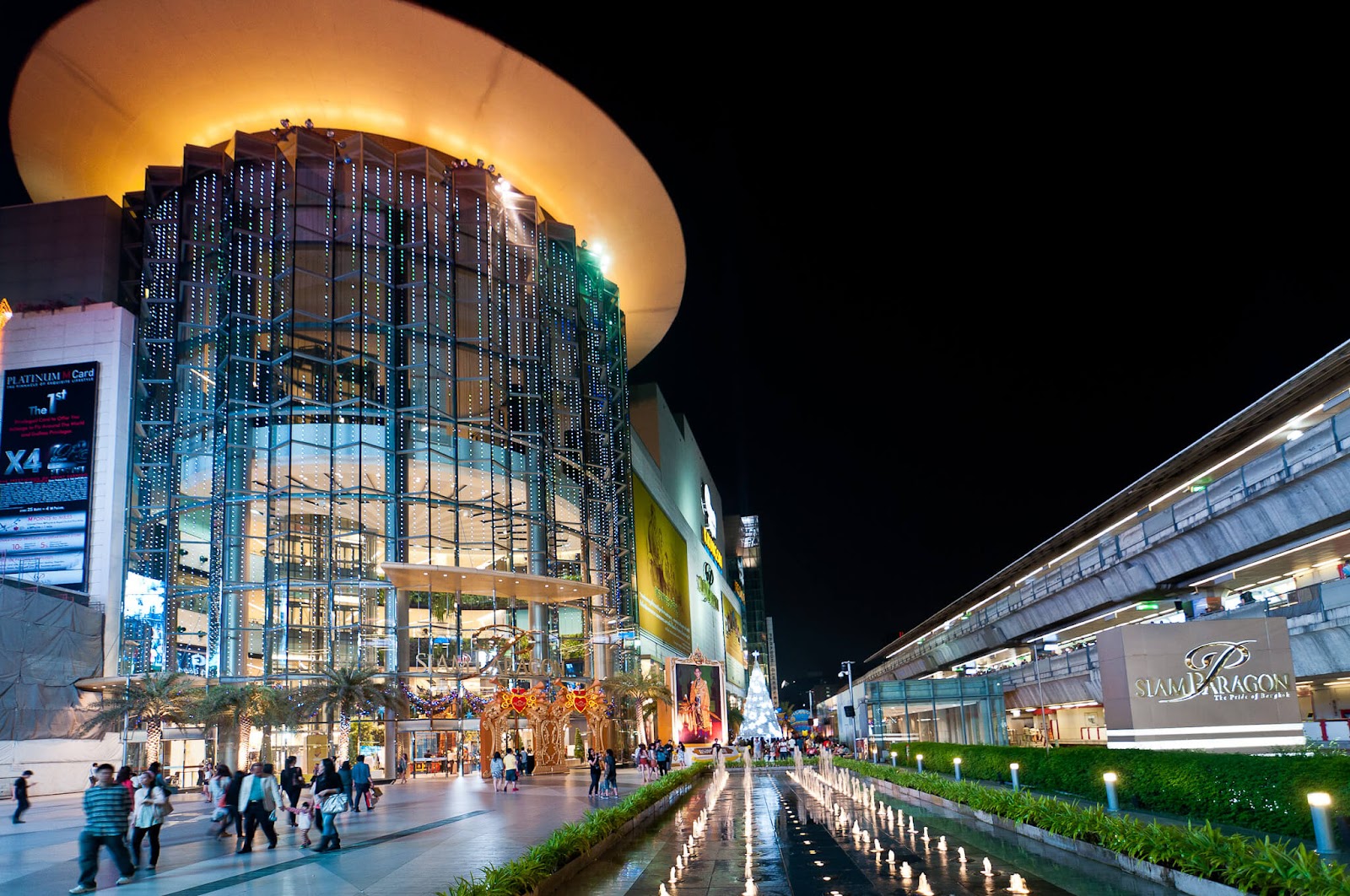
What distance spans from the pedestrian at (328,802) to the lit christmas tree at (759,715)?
48.1 meters

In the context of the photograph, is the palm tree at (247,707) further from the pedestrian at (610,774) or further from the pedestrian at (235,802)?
the pedestrian at (235,802)

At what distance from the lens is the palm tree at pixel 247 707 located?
37312mm

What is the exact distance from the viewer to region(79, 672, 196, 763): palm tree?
3828 centimetres

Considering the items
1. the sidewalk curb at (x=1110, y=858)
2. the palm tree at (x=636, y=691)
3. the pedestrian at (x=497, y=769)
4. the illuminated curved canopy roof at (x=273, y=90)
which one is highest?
the illuminated curved canopy roof at (x=273, y=90)

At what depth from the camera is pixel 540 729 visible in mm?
43438

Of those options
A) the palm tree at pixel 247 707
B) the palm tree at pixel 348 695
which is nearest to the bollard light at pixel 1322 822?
the palm tree at pixel 348 695

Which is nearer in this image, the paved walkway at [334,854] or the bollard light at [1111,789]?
the paved walkway at [334,854]

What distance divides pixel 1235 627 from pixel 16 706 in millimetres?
40145

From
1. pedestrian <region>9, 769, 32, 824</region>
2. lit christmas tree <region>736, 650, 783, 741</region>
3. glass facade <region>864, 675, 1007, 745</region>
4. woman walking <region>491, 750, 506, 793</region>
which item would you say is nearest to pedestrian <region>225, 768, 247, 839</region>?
pedestrian <region>9, 769, 32, 824</region>

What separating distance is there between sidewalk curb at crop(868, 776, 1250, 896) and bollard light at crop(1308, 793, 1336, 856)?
181 cm

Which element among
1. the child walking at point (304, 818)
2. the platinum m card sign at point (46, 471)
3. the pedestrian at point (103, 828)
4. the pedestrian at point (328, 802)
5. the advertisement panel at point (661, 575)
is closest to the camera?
the pedestrian at point (103, 828)

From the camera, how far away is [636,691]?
53.7m

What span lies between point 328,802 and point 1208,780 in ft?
44.5

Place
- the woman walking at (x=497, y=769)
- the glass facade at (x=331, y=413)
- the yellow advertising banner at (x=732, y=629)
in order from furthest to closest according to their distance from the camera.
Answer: the yellow advertising banner at (x=732, y=629), the glass facade at (x=331, y=413), the woman walking at (x=497, y=769)
